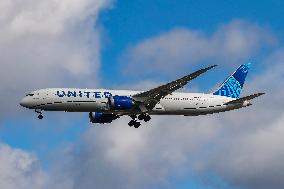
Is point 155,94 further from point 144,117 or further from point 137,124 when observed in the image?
point 137,124

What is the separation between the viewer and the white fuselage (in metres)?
88.4

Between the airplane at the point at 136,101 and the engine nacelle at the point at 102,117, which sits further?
the engine nacelle at the point at 102,117

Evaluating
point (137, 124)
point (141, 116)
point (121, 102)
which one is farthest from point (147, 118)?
point (121, 102)

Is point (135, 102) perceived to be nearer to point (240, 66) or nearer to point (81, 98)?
point (81, 98)

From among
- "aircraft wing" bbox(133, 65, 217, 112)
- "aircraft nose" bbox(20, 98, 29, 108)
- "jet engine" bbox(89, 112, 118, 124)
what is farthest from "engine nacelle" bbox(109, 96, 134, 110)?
"aircraft nose" bbox(20, 98, 29, 108)

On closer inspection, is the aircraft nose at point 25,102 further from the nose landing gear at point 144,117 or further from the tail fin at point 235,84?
the tail fin at point 235,84

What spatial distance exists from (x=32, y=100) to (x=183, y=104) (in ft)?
75.8

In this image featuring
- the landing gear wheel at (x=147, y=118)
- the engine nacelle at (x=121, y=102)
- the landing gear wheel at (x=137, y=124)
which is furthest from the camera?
the landing gear wheel at (x=137, y=124)

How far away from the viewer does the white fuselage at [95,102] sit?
290ft

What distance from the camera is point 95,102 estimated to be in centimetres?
9038

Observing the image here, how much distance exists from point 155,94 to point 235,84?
72.9 feet

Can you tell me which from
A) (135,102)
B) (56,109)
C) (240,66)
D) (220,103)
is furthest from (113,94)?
(240,66)

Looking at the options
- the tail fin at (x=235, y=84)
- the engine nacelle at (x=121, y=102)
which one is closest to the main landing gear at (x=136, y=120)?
the engine nacelle at (x=121, y=102)

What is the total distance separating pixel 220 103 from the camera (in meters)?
102
